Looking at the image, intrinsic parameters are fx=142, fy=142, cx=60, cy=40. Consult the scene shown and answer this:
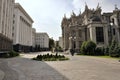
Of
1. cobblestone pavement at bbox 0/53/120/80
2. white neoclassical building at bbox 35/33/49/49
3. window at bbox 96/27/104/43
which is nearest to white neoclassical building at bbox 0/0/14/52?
cobblestone pavement at bbox 0/53/120/80

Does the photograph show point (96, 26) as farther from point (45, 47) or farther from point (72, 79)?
point (45, 47)

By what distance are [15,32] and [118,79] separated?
67.4m

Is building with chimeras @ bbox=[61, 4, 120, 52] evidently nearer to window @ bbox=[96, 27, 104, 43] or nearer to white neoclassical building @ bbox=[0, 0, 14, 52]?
window @ bbox=[96, 27, 104, 43]

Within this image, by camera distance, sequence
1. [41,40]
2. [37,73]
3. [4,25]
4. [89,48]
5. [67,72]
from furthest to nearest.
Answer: [41,40], [89,48], [4,25], [67,72], [37,73]

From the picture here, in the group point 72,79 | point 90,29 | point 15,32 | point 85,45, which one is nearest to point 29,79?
point 72,79

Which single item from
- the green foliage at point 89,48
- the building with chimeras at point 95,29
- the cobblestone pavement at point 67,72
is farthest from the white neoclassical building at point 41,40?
the cobblestone pavement at point 67,72

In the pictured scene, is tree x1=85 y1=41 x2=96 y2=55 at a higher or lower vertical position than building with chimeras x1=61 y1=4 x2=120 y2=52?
lower

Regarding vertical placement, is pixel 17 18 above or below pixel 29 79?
above

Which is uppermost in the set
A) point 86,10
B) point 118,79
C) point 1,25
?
point 86,10

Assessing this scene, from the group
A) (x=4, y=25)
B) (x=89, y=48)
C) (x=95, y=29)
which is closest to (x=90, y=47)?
(x=89, y=48)

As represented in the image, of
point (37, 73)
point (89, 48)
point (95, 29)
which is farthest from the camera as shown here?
point (95, 29)

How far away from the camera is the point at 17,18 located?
73562 mm

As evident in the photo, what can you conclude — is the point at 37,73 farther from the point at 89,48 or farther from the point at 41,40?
the point at 41,40

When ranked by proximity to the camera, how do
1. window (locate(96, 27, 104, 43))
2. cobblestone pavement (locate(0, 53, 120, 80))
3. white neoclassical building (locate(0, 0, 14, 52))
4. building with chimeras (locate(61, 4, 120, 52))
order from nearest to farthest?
cobblestone pavement (locate(0, 53, 120, 80)), white neoclassical building (locate(0, 0, 14, 52)), building with chimeras (locate(61, 4, 120, 52)), window (locate(96, 27, 104, 43))
